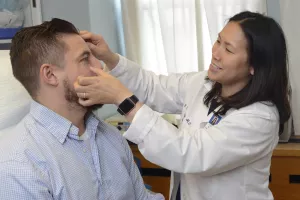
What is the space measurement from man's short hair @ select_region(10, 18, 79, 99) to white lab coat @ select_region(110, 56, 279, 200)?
1.07 ft

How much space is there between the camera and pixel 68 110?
123 centimetres

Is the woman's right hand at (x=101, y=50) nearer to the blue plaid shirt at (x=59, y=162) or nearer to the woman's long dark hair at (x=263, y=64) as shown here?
the blue plaid shirt at (x=59, y=162)

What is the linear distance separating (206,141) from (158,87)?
1.61ft

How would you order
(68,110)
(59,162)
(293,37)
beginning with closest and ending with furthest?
(59,162) → (68,110) → (293,37)

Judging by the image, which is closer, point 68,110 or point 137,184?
point 68,110

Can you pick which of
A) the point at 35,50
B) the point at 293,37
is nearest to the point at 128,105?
the point at 35,50

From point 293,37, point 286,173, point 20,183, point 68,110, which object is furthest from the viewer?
point 293,37

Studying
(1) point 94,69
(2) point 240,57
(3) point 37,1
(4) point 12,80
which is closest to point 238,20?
(2) point 240,57

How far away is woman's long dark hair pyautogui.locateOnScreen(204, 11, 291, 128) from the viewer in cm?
129

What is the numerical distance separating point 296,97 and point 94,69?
151 cm

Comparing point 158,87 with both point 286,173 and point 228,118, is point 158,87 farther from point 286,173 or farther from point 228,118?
point 286,173

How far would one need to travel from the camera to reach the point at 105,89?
1.16 metres

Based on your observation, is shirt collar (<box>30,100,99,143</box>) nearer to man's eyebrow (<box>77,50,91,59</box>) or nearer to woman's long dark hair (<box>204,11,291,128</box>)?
man's eyebrow (<box>77,50,91,59</box>)

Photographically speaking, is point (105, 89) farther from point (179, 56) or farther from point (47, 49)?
point (179, 56)
